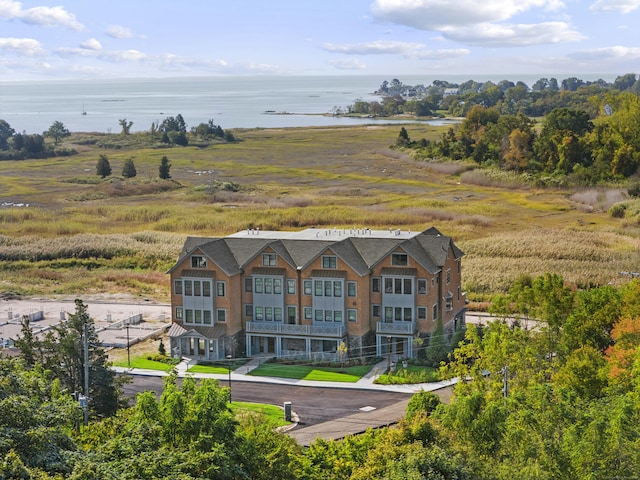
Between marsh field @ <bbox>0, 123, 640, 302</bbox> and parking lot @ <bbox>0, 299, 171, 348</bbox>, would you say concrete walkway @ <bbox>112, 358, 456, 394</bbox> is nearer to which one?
parking lot @ <bbox>0, 299, 171, 348</bbox>

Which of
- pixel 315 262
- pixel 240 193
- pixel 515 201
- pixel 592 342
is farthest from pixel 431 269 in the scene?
Answer: pixel 240 193

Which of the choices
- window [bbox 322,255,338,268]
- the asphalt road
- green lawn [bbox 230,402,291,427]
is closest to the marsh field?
window [bbox 322,255,338,268]

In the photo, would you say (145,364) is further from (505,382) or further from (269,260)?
(505,382)

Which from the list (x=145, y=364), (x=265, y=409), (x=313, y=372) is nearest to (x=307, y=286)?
(x=313, y=372)

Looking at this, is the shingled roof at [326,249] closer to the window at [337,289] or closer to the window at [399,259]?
the window at [399,259]

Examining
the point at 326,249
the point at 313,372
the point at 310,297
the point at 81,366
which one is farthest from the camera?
the point at 310,297

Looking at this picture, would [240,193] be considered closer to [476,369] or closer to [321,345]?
[321,345]
